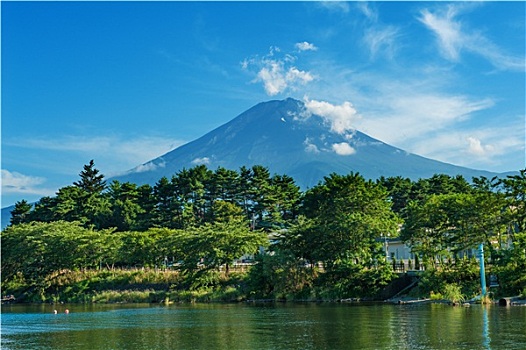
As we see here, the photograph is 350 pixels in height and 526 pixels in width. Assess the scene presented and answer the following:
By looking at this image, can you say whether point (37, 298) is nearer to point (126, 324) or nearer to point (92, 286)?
point (92, 286)

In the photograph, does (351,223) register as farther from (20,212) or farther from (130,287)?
(20,212)

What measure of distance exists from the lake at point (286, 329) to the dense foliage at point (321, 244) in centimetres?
429

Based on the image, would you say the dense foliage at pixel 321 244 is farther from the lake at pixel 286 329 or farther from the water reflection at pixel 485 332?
the water reflection at pixel 485 332

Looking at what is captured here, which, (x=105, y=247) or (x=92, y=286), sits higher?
(x=105, y=247)

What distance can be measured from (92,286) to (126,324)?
20.0 metres

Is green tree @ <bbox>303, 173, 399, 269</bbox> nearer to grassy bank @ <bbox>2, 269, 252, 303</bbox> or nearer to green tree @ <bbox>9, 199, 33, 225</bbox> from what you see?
grassy bank @ <bbox>2, 269, 252, 303</bbox>

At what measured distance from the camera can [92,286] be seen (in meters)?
44.6

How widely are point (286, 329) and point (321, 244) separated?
54.8 feet

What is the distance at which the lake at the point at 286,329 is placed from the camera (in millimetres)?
18125

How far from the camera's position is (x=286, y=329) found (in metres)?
22.0

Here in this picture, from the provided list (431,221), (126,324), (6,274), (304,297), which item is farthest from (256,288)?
(6,274)

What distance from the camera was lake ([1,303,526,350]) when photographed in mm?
18125

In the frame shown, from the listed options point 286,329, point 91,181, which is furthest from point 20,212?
point 286,329

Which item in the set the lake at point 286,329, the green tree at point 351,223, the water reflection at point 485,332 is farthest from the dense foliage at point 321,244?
the water reflection at point 485,332
